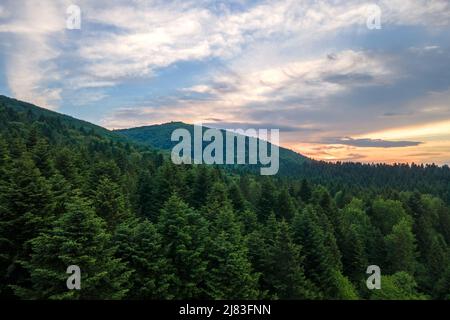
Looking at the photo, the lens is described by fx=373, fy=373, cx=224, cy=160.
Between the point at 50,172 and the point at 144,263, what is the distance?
23366 millimetres

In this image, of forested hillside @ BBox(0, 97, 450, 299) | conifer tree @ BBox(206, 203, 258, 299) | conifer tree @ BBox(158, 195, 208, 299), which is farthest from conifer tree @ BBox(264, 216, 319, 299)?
conifer tree @ BBox(158, 195, 208, 299)

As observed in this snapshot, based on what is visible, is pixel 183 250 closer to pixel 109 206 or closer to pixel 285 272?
pixel 109 206

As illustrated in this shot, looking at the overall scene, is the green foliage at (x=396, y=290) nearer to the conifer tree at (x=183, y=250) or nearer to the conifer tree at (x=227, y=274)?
the conifer tree at (x=227, y=274)

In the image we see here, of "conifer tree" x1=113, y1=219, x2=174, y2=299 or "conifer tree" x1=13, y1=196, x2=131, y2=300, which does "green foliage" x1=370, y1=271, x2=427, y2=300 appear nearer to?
"conifer tree" x1=113, y1=219, x2=174, y2=299

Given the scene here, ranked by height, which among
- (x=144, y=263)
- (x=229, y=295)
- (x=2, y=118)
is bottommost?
(x=229, y=295)

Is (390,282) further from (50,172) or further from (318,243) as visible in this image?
(50,172)

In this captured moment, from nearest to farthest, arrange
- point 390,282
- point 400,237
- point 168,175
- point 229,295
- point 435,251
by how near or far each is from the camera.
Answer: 1. point 229,295
2. point 390,282
3. point 168,175
4. point 435,251
5. point 400,237

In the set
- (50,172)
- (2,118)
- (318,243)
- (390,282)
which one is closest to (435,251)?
(390,282)

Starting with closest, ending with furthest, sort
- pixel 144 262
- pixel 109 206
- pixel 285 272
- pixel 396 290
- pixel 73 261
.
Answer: pixel 73 261 → pixel 144 262 → pixel 285 272 → pixel 109 206 → pixel 396 290

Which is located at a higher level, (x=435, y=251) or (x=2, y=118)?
(x=2, y=118)

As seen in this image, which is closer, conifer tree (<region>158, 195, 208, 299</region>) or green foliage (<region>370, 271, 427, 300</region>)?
conifer tree (<region>158, 195, 208, 299</region>)

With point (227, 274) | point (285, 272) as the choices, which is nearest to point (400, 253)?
point (285, 272)
